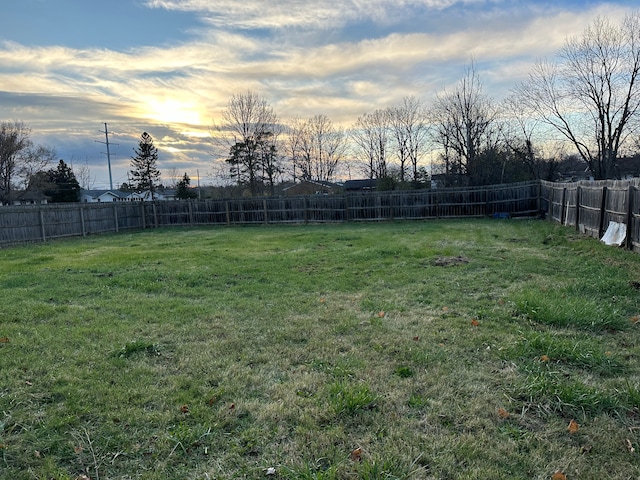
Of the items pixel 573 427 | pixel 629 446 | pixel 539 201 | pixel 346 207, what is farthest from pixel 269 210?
pixel 629 446

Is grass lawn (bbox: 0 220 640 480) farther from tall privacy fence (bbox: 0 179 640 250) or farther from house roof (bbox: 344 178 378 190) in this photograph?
house roof (bbox: 344 178 378 190)

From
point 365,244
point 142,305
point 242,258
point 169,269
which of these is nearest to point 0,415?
point 142,305

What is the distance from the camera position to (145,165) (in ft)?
151

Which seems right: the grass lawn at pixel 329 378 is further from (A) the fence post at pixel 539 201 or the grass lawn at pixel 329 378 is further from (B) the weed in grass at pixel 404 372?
(A) the fence post at pixel 539 201

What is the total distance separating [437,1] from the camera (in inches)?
404

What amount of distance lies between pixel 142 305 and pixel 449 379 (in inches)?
163

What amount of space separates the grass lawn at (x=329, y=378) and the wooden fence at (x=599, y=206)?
1792mm

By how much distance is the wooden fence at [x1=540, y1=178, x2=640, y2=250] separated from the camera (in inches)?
295

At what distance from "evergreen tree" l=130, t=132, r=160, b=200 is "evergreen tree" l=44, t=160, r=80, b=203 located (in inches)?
258

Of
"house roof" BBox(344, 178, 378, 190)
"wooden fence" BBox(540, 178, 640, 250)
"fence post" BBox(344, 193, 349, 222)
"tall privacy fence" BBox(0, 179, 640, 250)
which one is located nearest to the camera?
"wooden fence" BBox(540, 178, 640, 250)

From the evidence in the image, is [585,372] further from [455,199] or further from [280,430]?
[455,199]

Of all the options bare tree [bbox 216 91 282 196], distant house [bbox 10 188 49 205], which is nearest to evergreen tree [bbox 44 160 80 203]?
distant house [bbox 10 188 49 205]

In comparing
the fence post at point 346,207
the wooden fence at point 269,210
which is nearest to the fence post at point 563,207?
the wooden fence at point 269,210

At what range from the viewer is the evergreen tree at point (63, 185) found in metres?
42.6
